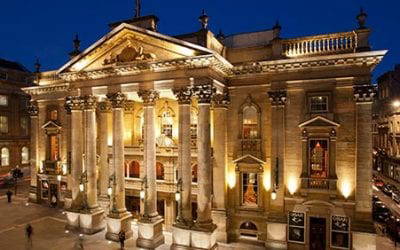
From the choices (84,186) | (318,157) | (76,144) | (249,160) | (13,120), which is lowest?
(84,186)

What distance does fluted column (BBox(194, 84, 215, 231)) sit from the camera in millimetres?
19266

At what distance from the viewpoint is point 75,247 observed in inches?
808

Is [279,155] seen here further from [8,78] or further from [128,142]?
[8,78]

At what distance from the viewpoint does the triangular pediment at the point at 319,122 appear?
1904 centimetres

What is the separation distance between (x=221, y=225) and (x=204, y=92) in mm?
10000

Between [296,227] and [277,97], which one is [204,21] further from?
[296,227]

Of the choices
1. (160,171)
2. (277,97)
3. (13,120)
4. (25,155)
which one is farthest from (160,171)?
(25,155)

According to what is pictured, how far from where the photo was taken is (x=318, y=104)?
19.8 meters

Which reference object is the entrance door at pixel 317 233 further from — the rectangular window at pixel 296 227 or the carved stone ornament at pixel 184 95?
the carved stone ornament at pixel 184 95

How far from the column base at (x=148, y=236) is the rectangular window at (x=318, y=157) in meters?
11.6

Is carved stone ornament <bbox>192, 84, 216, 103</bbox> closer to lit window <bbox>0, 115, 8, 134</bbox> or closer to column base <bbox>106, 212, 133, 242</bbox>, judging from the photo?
column base <bbox>106, 212, 133, 242</bbox>

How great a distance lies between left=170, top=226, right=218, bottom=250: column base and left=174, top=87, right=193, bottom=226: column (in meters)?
0.57

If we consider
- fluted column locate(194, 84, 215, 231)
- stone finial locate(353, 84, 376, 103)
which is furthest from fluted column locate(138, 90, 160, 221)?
stone finial locate(353, 84, 376, 103)

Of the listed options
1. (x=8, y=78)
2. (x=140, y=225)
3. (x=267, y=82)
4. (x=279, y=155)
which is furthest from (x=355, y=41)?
(x=8, y=78)
